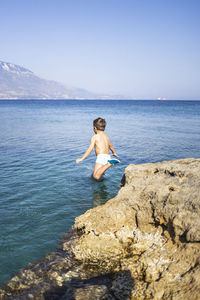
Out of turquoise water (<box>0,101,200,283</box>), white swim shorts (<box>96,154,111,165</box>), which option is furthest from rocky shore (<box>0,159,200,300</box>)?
white swim shorts (<box>96,154,111,165</box>)

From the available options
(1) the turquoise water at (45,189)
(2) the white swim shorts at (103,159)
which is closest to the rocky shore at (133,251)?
(1) the turquoise water at (45,189)

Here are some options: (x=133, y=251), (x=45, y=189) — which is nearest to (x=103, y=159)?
(x=45, y=189)

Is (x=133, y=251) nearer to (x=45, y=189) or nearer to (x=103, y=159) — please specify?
(x=45, y=189)

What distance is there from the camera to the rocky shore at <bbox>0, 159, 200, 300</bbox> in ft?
9.30

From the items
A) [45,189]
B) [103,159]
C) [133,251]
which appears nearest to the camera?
[133,251]

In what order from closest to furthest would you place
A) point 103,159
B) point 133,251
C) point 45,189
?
point 133,251, point 45,189, point 103,159

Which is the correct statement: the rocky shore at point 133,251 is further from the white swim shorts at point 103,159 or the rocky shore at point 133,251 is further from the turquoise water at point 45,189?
the white swim shorts at point 103,159

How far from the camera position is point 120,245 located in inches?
147

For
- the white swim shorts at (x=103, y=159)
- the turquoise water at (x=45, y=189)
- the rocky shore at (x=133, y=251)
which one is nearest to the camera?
the rocky shore at (x=133, y=251)

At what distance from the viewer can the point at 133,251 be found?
361 cm

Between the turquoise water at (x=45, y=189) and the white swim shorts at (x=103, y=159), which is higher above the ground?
the white swim shorts at (x=103, y=159)

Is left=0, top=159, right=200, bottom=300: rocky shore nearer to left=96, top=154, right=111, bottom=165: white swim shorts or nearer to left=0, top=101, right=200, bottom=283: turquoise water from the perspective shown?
left=0, top=101, right=200, bottom=283: turquoise water

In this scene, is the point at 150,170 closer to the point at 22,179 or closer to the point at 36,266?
the point at 36,266

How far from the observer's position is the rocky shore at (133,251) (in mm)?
2836
